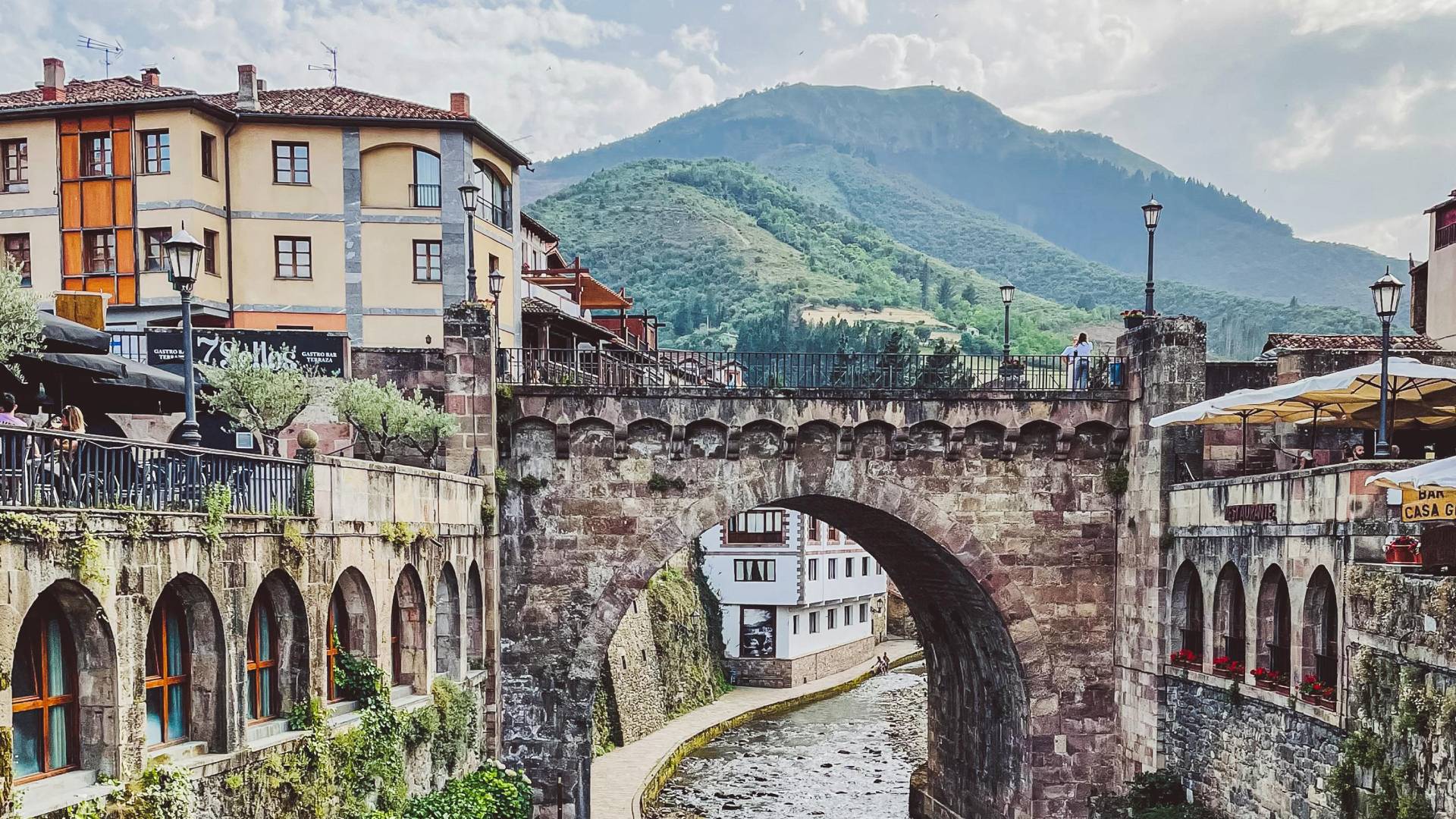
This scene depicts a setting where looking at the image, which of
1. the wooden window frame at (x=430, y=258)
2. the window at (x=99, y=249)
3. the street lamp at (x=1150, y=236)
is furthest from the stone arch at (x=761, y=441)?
the window at (x=99, y=249)

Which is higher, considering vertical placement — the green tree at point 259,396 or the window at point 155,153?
the window at point 155,153

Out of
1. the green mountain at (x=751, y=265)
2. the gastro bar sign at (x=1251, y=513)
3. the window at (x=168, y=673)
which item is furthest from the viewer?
the green mountain at (x=751, y=265)

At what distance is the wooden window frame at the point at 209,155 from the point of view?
36.7 meters

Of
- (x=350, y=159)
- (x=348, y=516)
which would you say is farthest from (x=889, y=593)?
(x=348, y=516)

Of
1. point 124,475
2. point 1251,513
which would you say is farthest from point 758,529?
point 124,475

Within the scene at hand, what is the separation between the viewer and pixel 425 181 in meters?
38.3

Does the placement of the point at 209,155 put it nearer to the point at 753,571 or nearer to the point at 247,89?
the point at 247,89

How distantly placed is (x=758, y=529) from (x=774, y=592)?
3397mm

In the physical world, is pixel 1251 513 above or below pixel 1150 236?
below

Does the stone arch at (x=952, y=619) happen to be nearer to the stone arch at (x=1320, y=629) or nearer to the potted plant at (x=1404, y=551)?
the stone arch at (x=1320, y=629)

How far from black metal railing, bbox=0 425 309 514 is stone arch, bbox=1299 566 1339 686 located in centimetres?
1536

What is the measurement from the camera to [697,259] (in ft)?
407

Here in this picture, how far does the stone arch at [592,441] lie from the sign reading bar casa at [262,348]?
512 cm

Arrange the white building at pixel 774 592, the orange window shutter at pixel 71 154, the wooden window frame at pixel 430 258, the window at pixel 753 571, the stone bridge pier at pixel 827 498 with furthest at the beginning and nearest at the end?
the window at pixel 753 571 < the white building at pixel 774 592 < the wooden window frame at pixel 430 258 < the orange window shutter at pixel 71 154 < the stone bridge pier at pixel 827 498
